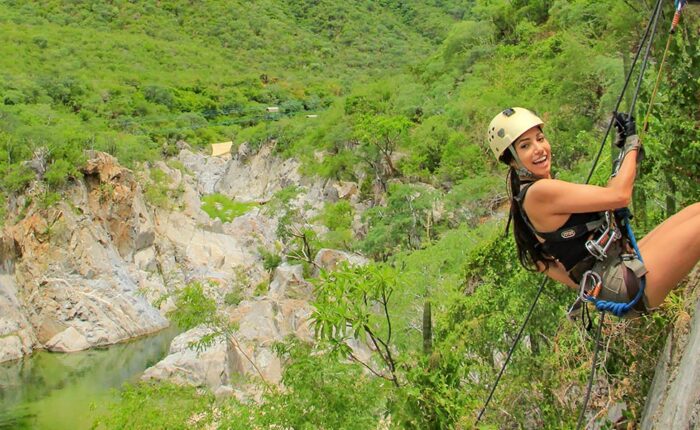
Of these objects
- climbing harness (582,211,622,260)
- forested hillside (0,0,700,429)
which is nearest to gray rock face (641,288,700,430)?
forested hillside (0,0,700,429)

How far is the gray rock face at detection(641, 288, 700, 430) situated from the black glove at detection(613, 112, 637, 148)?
3.79ft

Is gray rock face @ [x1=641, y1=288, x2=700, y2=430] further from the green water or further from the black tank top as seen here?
the green water

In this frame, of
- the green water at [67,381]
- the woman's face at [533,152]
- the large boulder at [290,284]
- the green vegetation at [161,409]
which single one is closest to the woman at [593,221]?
the woman's face at [533,152]

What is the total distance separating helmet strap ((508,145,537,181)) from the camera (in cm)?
301

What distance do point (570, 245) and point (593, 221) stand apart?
0.55 feet

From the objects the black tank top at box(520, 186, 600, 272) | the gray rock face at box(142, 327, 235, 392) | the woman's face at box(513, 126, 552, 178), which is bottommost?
the gray rock face at box(142, 327, 235, 392)

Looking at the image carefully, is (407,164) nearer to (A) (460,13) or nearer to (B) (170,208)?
(B) (170,208)

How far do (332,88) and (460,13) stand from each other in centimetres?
2764

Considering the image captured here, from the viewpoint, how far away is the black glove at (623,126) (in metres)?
2.95

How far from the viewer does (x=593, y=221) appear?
2904 mm

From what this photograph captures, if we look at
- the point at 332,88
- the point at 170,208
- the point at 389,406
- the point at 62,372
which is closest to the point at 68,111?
the point at 170,208

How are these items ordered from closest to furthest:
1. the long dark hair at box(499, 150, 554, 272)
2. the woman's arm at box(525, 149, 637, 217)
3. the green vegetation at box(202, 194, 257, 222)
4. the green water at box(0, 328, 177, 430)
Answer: the woman's arm at box(525, 149, 637, 217), the long dark hair at box(499, 150, 554, 272), the green water at box(0, 328, 177, 430), the green vegetation at box(202, 194, 257, 222)

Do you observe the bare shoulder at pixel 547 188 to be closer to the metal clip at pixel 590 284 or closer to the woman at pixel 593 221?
the woman at pixel 593 221

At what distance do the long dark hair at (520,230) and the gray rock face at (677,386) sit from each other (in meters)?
0.87
